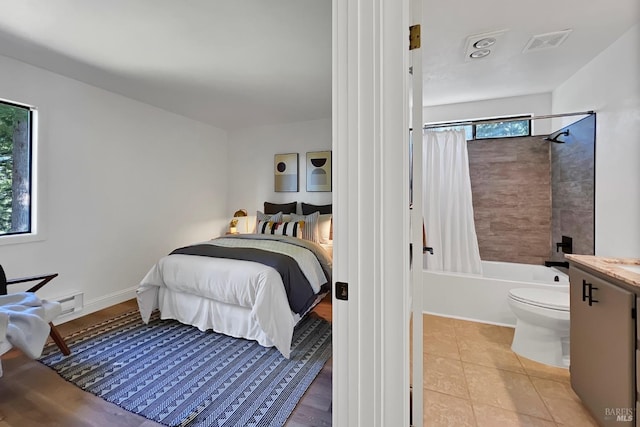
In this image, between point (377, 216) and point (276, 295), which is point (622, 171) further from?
point (276, 295)

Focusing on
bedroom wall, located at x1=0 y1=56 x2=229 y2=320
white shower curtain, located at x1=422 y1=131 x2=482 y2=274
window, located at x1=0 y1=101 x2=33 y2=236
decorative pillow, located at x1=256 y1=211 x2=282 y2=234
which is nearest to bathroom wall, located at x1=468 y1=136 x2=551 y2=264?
white shower curtain, located at x1=422 y1=131 x2=482 y2=274

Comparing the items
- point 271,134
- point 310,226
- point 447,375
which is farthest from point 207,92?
point 447,375

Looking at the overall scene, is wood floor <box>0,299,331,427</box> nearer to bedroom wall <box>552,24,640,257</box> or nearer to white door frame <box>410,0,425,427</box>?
white door frame <box>410,0,425,427</box>

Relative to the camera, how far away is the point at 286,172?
4.29 m

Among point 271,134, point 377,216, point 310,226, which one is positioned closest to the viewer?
point 377,216

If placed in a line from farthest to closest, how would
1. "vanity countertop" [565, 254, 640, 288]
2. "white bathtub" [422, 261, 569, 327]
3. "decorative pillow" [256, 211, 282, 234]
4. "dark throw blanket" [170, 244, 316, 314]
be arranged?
"decorative pillow" [256, 211, 282, 234]
"white bathtub" [422, 261, 569, 327]
"dark throw blanket" [170, 244, 316, 314]
"vanity countertop" [565, 254, 640, 288]

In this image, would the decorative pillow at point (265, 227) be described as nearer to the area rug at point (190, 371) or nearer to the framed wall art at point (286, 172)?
the framed wall art at point (286, 172)

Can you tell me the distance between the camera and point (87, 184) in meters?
2.83

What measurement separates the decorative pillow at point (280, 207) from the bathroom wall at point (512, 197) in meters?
2.38

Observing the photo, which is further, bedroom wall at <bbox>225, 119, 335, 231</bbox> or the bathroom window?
bedroom wall at <bbox>225, 119, 335, 231</bbox>

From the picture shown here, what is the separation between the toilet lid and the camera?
185 centimetres

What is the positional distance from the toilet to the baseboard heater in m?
3.83

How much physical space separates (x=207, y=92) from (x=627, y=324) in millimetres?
3566

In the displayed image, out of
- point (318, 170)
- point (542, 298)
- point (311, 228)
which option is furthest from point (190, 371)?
point (318, 170)
